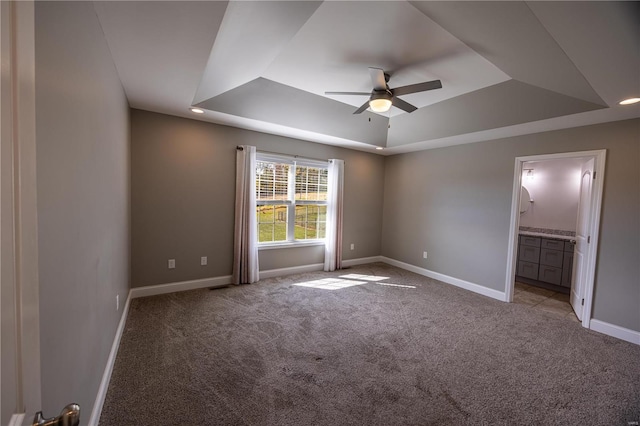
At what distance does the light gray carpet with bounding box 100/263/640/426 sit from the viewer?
1.75 m

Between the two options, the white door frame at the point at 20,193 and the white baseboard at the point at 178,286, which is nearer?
the white door frame at the point at 20,193

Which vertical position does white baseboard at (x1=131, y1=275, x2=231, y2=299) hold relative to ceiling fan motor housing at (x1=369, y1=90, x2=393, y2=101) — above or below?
below

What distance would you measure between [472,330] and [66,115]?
3.63 meters

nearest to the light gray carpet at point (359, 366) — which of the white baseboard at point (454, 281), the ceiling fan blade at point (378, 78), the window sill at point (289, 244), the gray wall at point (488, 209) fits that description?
the white baseboard at point (454, 281)

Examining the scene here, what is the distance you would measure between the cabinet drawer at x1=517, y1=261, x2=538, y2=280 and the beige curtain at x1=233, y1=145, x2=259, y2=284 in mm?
4494

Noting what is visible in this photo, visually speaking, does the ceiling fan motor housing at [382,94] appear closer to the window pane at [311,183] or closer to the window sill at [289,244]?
the window pane at [311,183]

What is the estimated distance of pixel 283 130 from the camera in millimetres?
3934

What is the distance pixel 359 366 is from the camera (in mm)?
2209

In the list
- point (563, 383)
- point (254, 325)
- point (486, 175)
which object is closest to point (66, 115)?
point (254, 325)

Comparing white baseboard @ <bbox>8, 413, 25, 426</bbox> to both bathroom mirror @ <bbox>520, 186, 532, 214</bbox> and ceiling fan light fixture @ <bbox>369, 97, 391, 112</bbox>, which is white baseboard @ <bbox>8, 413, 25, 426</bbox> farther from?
bathroom mirror @ <bbox>520, 186, 532, 214</bbox>

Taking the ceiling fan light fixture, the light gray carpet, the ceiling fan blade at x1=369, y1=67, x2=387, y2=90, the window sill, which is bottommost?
the light gray carpet

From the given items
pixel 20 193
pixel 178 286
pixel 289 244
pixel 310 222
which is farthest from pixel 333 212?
pixel 20 193

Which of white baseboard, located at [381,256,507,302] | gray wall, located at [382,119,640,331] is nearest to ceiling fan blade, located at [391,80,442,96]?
gray wall, located at [382,119,640,331]

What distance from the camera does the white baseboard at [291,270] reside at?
4.32 m
